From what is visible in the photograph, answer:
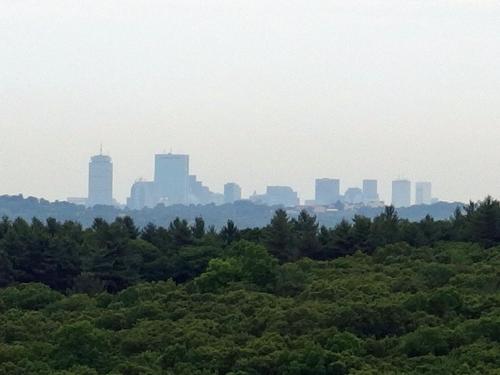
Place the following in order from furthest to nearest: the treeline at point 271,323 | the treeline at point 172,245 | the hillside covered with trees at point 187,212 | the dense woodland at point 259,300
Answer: the hillside covered with trees at point 187,212, the treeline at point 172,245, the dense woodland at point 259,300, the treeline at point 271,323

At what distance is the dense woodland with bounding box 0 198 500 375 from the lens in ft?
76.0

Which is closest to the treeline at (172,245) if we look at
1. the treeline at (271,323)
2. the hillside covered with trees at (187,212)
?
the treeline at (271,323)

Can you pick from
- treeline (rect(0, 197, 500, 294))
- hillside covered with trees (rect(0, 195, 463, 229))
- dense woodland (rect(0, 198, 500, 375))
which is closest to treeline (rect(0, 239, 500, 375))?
dense woodland (rect(0, 198, 500, 375))

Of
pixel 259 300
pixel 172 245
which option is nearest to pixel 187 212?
pixel 172 245

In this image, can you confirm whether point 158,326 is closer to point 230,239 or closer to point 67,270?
point 67,270

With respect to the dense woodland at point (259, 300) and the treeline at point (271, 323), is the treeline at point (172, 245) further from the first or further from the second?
the treeline at point (271, 323)

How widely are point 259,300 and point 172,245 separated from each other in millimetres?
15479

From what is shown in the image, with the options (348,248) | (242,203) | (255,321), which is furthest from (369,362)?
(242,203)

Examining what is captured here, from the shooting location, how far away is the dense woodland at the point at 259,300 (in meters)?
23.2

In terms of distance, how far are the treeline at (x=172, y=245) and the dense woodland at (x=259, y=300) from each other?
0.20 ft

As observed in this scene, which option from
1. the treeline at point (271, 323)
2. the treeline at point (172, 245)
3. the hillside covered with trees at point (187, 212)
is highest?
the hillside covered with trees at point (187, 212)

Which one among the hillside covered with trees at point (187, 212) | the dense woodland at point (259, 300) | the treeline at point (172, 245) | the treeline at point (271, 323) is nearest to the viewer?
the treeline at point (271, 323)

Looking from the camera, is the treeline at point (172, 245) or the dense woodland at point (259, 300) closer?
the dense woodland at point (259, 300)

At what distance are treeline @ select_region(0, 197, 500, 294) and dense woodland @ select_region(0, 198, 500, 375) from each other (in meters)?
0.06
